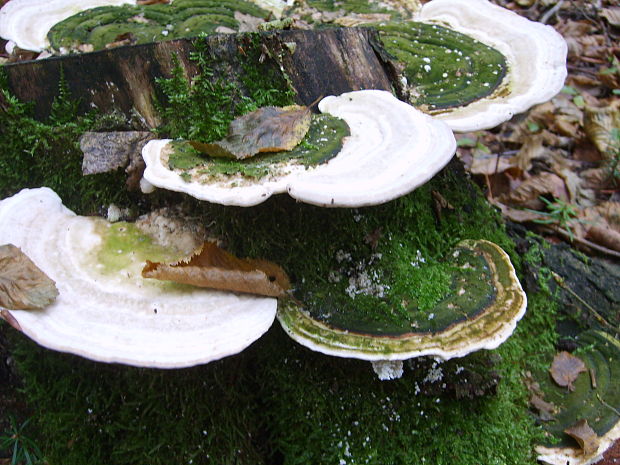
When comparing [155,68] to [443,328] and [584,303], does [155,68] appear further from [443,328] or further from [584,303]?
[584,303]

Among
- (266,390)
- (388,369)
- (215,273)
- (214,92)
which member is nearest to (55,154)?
(214,92)

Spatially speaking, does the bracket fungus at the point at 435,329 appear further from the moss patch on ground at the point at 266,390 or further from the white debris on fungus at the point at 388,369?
the moss patch on ground at the point at 266,390

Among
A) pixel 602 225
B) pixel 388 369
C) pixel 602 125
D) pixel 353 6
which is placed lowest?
pixel 602 225

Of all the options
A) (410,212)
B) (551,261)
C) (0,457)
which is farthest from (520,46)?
(0,457)

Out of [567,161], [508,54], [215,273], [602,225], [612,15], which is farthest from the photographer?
[612,15]

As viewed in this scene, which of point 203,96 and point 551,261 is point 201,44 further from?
point 551,261
